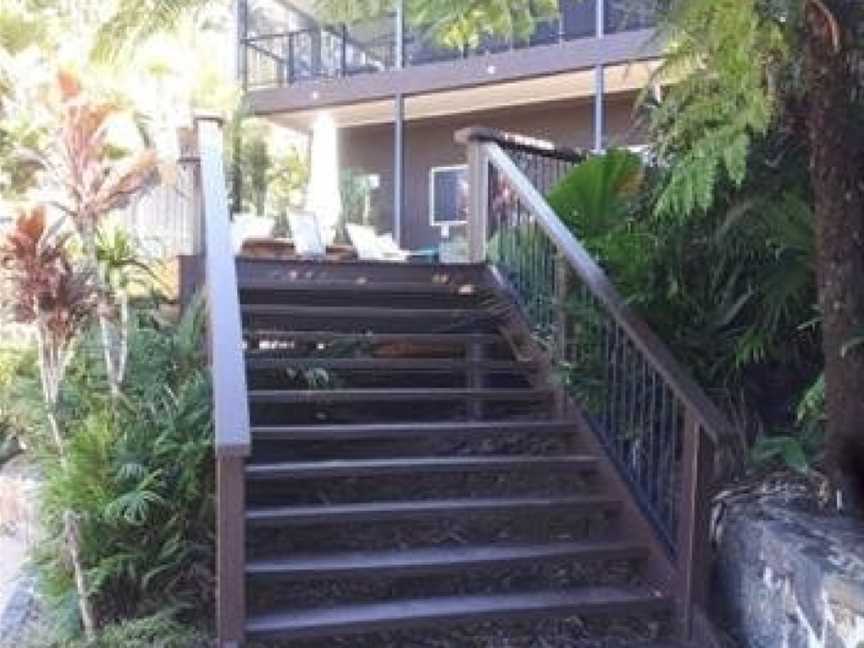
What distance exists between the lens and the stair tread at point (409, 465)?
5.08m

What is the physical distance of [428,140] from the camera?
1733cm

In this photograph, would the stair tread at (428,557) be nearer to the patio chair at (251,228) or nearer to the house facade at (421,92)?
the patio chair at (251,228)

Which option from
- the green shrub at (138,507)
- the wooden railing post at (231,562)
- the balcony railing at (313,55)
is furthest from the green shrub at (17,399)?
the balcony railing at (313,55)

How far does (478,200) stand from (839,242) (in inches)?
149

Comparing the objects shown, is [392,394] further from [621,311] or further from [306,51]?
[306,51]

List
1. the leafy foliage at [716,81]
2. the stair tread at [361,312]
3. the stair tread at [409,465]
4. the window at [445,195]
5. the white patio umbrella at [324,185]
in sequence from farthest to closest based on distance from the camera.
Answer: the window at [445,195], the white patio umbrella at [324,185], the stair tread at [361,312], the stair tread at [409,465], the leafy foliage at [716,81]

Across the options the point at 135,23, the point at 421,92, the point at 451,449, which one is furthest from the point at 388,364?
the point at 421,92

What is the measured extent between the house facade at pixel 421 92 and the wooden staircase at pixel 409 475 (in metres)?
7.15

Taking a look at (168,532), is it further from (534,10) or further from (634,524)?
(534,10)

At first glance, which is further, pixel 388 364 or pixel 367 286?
pixel 367 286

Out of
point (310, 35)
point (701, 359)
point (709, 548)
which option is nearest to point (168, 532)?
point (709, 548)

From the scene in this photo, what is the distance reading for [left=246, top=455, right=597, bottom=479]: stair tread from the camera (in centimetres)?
508

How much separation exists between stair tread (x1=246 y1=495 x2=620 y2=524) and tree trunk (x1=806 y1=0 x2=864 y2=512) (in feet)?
4.11

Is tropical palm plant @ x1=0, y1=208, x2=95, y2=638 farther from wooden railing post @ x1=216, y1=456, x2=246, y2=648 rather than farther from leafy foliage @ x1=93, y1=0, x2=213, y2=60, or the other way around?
leafy foliage @ x1=93, y1=0, x2=213, y2=60
